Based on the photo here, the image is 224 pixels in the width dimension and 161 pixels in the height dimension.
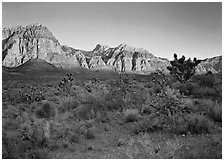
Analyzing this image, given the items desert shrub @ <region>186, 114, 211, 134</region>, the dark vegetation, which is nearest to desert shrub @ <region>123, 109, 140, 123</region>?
the dark vegetation

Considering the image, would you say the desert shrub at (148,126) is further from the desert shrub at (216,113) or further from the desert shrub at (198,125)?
the desert shrub at (216,113)

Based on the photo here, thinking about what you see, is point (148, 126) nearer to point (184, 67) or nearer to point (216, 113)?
point (216, 113)

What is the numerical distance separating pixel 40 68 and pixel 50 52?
207 ft

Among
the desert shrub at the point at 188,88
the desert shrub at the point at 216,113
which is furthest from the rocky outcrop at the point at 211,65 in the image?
the desert shrub at the point at 216,113

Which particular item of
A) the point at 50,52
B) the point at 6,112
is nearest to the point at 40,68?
the point at 50,52

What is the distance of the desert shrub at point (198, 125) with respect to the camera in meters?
6.95

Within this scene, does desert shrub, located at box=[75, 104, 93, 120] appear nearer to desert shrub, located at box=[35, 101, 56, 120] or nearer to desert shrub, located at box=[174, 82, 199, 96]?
desert shrub, located at box=[35, 101, 56, 120]

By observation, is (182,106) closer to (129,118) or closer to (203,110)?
(203,110)

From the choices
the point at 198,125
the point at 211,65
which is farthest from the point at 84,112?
the point at 211,65

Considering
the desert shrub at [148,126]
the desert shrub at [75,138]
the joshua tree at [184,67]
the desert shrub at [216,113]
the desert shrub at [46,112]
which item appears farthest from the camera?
the joshua tree at [184,67]

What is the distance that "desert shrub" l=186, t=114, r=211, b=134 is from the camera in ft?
22.8

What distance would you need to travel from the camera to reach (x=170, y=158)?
5.46 metres

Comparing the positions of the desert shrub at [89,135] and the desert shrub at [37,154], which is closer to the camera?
the desert shrub at [37,154]

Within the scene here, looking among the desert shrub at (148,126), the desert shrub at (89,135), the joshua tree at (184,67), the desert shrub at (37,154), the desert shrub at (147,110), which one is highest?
the joshua tree at (184,67)
